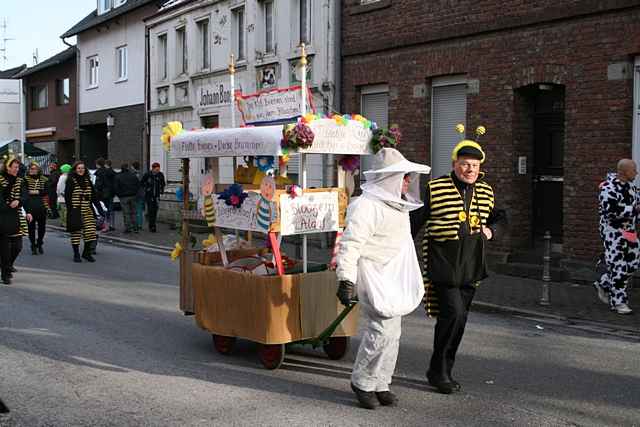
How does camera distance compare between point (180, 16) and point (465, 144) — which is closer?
point (465, 144)

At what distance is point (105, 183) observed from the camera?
21891 millimetres

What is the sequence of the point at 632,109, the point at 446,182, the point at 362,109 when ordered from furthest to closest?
the point at 362,109, the point at 632,109, the point at 446,182

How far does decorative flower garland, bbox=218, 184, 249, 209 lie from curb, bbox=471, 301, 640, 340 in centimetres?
429

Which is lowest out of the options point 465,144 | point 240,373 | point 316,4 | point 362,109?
point 240,373

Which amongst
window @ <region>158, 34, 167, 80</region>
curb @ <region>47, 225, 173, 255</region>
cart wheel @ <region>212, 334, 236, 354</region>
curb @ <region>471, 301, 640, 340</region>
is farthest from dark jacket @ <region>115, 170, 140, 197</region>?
cart wheel @ <region>212, 334, 236, 354</region>

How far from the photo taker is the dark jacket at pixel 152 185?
22.7 m

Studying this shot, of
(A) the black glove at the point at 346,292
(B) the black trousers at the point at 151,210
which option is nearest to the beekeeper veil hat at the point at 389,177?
(A) the black glove at the point at 346,292

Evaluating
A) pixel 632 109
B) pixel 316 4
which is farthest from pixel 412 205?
pixel 316 4

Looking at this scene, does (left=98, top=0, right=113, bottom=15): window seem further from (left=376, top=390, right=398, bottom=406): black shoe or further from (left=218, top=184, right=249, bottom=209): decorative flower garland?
(left=376, top=390, right=398, bottom=406): black shoe

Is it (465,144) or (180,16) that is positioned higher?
(180,16)

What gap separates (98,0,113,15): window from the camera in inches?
1355

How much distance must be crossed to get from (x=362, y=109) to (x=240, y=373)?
40.1 feet

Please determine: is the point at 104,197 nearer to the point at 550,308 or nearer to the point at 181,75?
the point at 181,75

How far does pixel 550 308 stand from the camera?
1091cm
